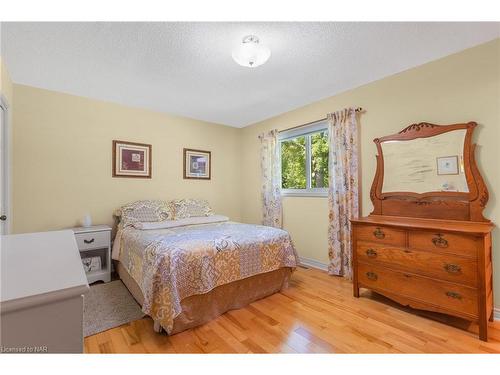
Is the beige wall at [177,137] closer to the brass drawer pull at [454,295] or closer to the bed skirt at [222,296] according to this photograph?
the brass drawer pull at [454,295]

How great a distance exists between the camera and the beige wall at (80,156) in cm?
275

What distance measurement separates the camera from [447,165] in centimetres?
219

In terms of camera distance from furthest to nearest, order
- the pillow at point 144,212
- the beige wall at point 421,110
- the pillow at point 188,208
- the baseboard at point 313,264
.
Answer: the pillow at point 188,208
the baseboard at point 313,264
the pillow at point 144,212
the beige wall at point 421,110

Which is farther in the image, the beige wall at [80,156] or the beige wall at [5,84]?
the beige wall at [80,156]

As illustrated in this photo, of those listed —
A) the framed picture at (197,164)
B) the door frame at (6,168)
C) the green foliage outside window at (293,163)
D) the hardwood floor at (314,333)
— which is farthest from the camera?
the framed picture at (197,164)

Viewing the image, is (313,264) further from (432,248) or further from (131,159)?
(131,159)

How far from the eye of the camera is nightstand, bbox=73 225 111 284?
276 centimetres

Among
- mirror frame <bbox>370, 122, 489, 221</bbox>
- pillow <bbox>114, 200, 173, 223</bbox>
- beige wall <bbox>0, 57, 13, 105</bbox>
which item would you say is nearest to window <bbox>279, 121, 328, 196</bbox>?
mirror frame <bbox>370, 122, 489, 221</bbox>

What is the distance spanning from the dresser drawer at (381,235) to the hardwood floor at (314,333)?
0.62 m

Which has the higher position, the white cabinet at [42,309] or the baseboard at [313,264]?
the white cabinet at [42,309]

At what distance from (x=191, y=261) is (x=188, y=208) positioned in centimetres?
174

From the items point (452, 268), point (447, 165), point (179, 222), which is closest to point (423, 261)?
point (452, 268)

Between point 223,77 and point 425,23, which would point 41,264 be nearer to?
point 223,77

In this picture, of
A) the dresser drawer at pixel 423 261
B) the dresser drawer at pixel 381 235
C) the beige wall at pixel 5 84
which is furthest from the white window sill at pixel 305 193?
the beige wall at pixel 5 84
